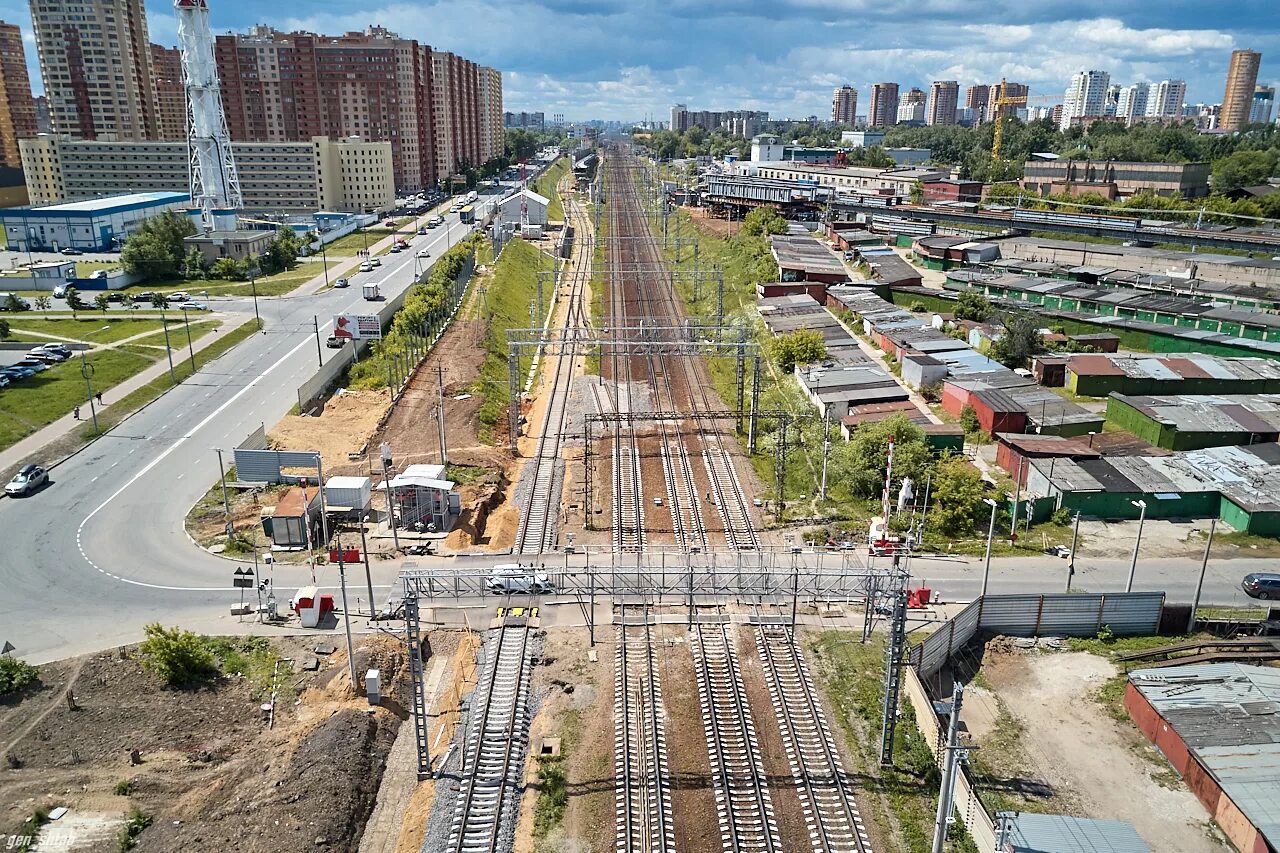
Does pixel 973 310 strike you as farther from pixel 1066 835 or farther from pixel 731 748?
pixel 1066 835

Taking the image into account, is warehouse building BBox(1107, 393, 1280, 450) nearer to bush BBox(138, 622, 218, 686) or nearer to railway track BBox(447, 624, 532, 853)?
railway track BBox(447, 624, 532, 853)

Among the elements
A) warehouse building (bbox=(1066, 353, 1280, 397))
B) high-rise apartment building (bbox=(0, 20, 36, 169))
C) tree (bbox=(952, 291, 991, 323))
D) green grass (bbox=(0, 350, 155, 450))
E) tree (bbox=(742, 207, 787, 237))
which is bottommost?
green grass (bbox=(0, 350, 155, 450))

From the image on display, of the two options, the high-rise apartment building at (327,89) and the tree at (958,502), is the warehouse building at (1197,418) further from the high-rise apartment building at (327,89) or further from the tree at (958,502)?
the high-rise apartment building at (327,89)

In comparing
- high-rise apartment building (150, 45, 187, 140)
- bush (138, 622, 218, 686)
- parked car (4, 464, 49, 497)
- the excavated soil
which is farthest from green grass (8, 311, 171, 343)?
high-rise apartment building (150, 45, 187, 140)

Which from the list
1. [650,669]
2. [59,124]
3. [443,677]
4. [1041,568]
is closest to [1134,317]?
[1041,568]

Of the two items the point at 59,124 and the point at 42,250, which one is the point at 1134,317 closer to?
the point at 42,250

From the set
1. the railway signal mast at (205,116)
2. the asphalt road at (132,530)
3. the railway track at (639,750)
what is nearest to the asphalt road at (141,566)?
the asphalt road at (132,530)
